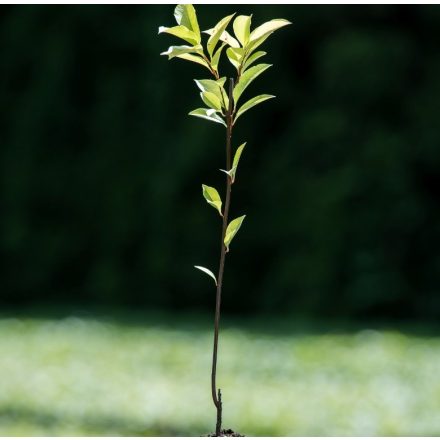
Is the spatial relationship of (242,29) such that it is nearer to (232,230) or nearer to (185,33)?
(185,33)

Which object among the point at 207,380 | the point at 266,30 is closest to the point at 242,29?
the point at 266,30

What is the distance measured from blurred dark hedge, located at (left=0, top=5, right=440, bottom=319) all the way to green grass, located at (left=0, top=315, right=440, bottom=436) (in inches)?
29.5

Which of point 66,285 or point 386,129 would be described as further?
point 66,285

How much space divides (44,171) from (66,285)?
40.1 inches

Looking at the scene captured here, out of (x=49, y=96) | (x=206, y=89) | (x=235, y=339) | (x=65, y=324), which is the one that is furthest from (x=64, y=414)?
(x=49, y=96)

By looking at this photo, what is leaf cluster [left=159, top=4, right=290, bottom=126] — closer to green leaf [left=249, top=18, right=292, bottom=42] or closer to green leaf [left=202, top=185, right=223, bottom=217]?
green leaf [left=249, top=18, right=292, bottom=42]

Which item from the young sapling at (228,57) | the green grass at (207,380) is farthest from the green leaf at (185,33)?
the green grass at (207,380)

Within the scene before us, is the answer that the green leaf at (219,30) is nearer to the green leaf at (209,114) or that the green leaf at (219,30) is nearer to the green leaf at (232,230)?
the green leaf at (209,114)

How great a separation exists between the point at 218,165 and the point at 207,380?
252 centimetres

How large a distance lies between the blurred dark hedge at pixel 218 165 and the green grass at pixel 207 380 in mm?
749

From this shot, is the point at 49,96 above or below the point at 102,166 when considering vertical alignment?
above

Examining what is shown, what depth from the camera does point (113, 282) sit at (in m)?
6.37

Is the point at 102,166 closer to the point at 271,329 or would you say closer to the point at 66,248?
the point at 66,248

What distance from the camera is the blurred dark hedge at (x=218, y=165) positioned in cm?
545
